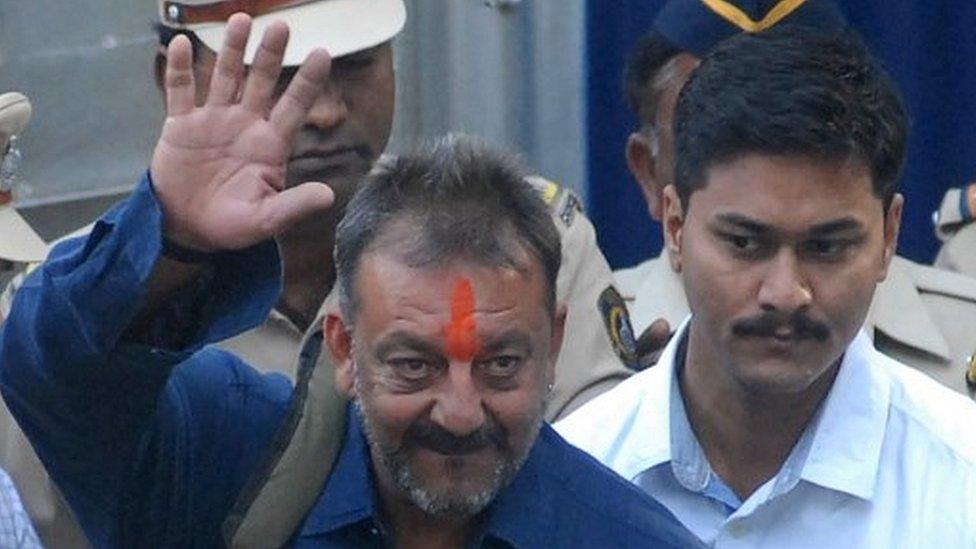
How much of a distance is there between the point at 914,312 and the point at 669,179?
51cm

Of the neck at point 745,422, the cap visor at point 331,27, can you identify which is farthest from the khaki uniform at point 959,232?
the neck at point 745,422

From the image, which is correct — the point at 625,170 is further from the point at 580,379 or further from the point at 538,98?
the point at 580,379

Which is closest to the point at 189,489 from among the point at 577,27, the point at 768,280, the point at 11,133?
the point at 768,280

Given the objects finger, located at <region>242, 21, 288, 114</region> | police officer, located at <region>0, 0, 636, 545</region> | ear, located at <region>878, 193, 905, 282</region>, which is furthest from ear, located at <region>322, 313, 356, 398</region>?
police officer, located at <region>0, 0, 636, 545</region>

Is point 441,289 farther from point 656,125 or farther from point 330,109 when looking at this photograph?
point 656,125

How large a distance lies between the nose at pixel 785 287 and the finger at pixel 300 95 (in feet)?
2.32

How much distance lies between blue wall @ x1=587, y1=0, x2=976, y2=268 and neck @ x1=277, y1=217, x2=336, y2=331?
4.84 feet

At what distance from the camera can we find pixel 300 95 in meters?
2.71

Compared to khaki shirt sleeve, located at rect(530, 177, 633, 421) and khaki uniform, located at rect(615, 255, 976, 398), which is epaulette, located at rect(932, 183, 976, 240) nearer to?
khaki uniform, located at rect(615, 255, 976, 398)

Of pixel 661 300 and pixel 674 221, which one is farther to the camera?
pixel 661 300

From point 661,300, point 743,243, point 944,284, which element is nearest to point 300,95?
point 743,243

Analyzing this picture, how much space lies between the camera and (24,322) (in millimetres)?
2592

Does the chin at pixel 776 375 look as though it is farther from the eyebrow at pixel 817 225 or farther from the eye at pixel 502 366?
the eye at pixel 502 366

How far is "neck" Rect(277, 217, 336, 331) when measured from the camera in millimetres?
3971
